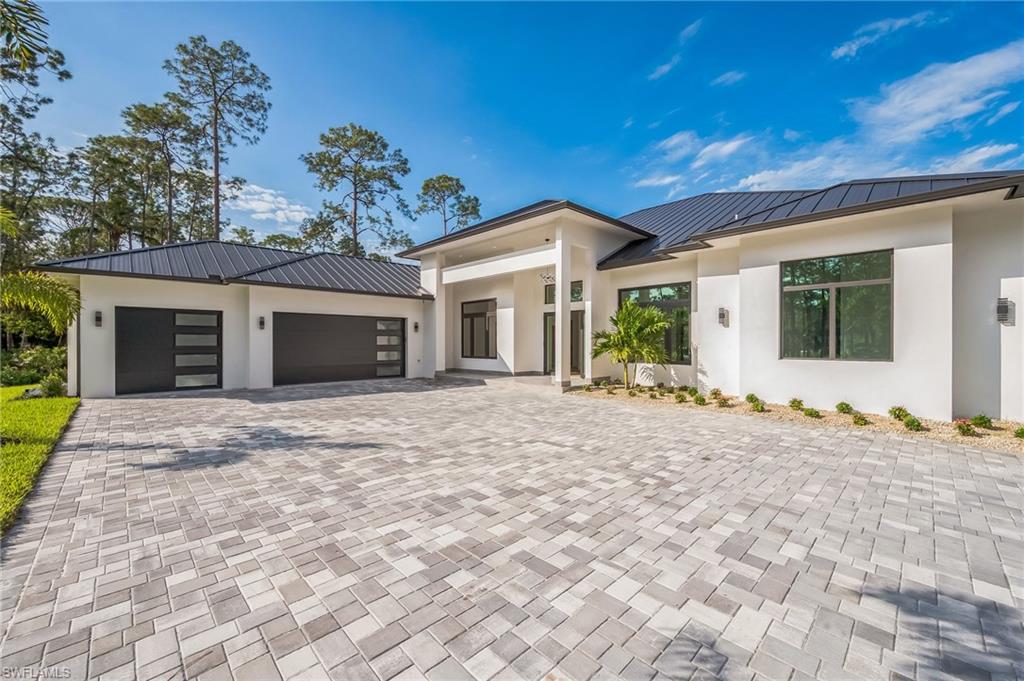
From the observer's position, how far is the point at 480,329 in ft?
53.3

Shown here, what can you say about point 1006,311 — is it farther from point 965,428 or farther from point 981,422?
point 965,428

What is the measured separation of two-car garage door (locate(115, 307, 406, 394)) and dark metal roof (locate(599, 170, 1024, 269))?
8441mm

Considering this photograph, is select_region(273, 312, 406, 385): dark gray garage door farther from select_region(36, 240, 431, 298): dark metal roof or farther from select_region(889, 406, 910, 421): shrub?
select_region(889, 406, 910, 421): shrub

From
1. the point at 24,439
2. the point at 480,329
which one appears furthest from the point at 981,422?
the point at 24,439

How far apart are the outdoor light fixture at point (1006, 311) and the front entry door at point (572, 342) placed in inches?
352

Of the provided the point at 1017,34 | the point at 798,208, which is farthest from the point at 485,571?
the point at 1017,34

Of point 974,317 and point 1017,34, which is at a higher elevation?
point 1017,34

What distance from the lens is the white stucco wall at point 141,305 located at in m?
9.72

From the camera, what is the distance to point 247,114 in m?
20.3

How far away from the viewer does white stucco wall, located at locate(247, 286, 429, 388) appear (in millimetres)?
11570

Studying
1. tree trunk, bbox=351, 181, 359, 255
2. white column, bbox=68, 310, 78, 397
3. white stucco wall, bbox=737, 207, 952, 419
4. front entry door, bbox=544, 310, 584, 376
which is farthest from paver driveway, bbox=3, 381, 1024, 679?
tree trunk, bbox=351, 181, 359, 255

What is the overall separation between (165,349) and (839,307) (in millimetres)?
16108

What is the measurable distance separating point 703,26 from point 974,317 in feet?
27.0

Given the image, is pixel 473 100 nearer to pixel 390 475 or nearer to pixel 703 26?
pixel 703 26
